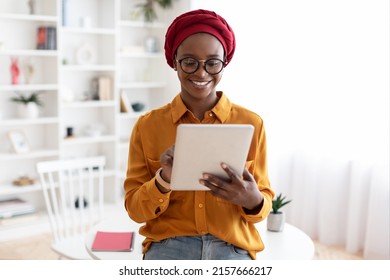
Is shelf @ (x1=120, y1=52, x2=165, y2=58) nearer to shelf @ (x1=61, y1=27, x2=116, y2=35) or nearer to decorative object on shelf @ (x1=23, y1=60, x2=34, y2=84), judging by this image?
shelf @ (x1=61, y1=27, x2=116, y2=35)

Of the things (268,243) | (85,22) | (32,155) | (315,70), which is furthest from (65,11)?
(268,243)

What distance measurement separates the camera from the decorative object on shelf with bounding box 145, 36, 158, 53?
4449mm

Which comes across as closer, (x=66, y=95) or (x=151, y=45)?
(x=66, y=95)

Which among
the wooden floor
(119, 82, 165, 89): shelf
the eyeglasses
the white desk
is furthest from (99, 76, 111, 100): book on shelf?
the eyeglasses

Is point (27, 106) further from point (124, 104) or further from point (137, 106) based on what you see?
point (137, 106)

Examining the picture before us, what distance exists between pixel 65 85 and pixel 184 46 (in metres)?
2.96

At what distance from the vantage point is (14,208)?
3.72m

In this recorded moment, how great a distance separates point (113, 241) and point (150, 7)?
2939 mm

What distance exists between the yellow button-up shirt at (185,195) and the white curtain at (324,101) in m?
A: 2.14

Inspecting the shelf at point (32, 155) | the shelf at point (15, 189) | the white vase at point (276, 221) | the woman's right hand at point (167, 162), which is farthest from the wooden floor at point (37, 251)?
the woman's right hand at point (167, 162)

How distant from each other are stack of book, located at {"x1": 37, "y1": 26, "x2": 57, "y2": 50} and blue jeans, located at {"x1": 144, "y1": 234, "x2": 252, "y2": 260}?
271 cm

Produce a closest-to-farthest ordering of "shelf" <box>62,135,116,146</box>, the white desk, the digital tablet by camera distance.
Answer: the digital tablet < the white desk < "shelf" <box>62,135,116,146</box>

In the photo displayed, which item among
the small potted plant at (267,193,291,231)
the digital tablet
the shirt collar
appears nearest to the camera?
the digital tablet
